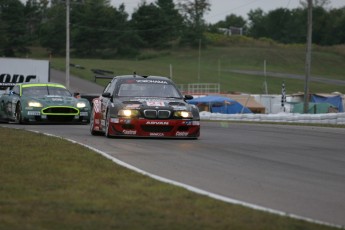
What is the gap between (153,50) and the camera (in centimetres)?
11288

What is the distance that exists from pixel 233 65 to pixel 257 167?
3189 inches

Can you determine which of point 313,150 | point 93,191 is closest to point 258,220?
point 93,191

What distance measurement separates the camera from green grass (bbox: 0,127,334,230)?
7160mm

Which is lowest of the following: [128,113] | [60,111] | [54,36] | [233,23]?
[60,111]

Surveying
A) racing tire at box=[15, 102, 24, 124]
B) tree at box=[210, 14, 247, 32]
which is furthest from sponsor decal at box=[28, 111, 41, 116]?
tree at box=[210, 14, 247, 32]

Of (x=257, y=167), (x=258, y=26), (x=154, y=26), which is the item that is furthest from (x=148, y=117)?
(x=258, y=26)

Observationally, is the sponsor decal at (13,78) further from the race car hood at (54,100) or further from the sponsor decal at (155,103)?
the sponsor decal at (155,103)

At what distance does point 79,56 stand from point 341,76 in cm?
3802

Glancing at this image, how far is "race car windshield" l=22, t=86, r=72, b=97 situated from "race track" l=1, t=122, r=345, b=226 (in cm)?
784

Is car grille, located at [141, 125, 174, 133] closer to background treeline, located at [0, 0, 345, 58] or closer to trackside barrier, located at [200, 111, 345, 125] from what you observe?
trackside barrier, located at [200, 111, 345, 125]

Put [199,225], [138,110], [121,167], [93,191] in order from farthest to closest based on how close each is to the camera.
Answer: [138,110], [121,167], [93,191], [199,225]

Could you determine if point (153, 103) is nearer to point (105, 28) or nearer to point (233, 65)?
point (233, 65)

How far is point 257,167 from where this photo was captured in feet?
39.2

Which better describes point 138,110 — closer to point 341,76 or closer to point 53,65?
point 53,65
